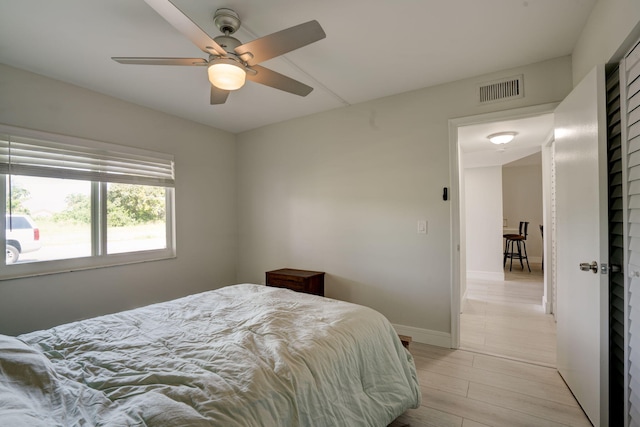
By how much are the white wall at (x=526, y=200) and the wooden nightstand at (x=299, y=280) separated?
6.36 metres

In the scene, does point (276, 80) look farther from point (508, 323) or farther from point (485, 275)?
point (485, 275)

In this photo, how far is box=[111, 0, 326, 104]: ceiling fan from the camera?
4.68 feet

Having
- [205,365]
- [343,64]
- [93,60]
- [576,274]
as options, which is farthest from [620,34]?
[93,60]

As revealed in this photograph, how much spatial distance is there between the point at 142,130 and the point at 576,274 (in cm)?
411

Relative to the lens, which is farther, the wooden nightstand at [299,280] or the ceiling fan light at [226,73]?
the wooden nightstand at [299,280]

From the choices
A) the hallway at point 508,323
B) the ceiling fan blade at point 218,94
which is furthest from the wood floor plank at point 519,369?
the ceiling fan blade at point 218,94

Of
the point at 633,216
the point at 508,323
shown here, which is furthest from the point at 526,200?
the point at 633,216

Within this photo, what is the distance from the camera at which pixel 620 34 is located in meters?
1.45

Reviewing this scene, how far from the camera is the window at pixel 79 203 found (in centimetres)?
243

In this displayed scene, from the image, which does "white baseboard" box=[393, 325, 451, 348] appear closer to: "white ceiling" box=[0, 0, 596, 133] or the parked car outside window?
"white ceiling" box=[0, 0, 596, 133]

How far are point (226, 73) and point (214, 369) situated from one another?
154cm

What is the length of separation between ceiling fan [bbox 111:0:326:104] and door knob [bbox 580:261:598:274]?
192 cm

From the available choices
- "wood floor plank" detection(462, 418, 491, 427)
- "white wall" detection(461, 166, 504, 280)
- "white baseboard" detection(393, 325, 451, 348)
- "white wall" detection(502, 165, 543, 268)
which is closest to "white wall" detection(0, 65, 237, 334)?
"white baseboard" detection(393, 325, 451, 348)

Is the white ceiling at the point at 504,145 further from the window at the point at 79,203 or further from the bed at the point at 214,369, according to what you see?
the window at the point at 79,203
